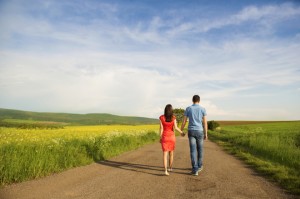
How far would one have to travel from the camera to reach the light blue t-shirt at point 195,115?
996 centimetres

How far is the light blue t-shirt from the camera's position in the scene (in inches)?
392

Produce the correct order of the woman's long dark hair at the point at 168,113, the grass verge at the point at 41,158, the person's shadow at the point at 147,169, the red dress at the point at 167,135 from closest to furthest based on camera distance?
the grass verge at the point at 41,158 < the woman's long dark hair at the point at 168,113 < the red dress at the point at 167,135 < the person's shadow at the point at 147,169

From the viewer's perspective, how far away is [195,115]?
10016mm

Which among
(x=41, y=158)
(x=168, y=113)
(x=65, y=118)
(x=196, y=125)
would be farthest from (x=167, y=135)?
(x=65, y=118)

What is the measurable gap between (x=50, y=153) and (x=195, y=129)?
4.84 m

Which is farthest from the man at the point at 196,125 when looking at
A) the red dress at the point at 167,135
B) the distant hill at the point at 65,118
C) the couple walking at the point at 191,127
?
the distant hill at the point at 65,118

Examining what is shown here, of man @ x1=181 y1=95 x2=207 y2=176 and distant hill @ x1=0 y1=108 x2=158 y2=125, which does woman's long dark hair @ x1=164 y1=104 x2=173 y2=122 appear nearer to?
man @ x1=181 y1=95 x2=207 y2=176

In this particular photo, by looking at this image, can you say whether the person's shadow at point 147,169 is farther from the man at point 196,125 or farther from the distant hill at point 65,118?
the distant hill at point 65,118

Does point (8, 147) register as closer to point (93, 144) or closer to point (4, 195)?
point (4, 195)

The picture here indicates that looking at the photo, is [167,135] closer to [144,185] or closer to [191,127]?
[191,127]

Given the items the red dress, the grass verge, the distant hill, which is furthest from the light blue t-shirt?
the distant hill

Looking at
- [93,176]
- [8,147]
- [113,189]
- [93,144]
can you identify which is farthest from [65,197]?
[93,144]

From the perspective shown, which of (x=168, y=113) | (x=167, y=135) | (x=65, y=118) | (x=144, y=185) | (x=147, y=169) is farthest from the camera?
(x=65, y=118)

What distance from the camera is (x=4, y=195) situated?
6988 mm
